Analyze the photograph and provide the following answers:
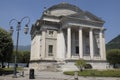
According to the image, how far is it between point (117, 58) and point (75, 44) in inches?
1142

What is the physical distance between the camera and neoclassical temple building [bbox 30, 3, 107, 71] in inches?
1651

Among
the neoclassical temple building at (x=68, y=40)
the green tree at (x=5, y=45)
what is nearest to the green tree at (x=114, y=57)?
the neoclassical temple building at (x=68, y=40)

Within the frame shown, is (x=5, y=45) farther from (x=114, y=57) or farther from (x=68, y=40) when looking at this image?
(x=114, y=57)

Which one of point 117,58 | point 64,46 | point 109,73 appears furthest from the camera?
point 117,58

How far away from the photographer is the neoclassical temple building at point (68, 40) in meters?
41.9

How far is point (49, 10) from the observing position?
161 ft

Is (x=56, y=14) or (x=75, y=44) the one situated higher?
(x=56, y=14)

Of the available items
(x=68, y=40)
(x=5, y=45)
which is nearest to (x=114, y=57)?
(x=68, y=40)

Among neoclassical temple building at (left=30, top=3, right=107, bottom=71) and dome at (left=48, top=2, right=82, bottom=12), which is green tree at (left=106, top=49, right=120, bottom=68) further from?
dome at (left=48, top=2, right=82, bottom=12)

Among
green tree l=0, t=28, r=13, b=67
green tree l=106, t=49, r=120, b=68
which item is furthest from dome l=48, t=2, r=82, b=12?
green tree l=106, t=49, r=120, b=68

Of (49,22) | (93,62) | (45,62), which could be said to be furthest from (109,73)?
(49,22)

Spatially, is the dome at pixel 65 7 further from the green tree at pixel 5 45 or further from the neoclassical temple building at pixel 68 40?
the green tree at pixel 5 45

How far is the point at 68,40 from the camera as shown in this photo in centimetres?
4166

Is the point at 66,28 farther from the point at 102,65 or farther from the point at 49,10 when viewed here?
the point at 102,65
